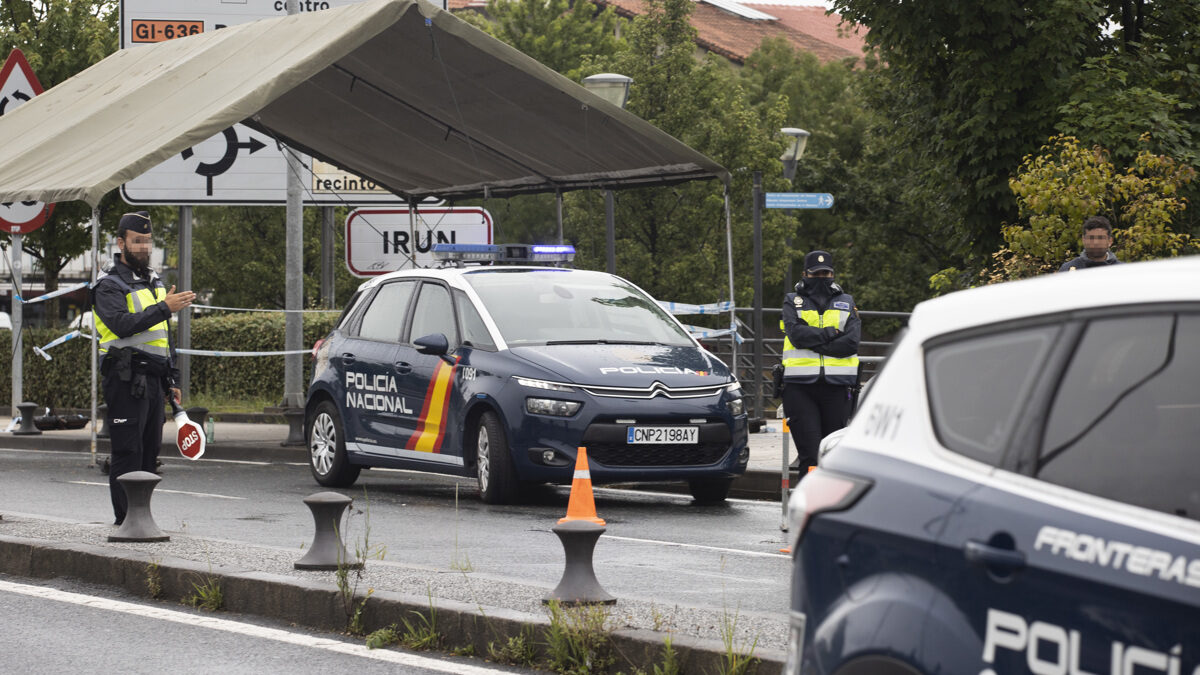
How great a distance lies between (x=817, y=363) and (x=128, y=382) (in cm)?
432

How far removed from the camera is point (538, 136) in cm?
1803

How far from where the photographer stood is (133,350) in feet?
33.1

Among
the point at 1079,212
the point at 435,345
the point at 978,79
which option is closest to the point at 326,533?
the point at 435,345

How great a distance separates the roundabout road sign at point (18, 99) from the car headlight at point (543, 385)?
8.38m

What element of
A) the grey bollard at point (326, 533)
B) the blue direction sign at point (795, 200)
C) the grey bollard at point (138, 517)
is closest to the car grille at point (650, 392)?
the grey bollard at point (138, 517)

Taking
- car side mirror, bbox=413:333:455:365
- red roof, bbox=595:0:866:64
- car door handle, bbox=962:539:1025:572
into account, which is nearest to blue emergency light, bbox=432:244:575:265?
car side mirror, bbox=413:333:455:365

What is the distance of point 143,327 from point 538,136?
27.7 feet

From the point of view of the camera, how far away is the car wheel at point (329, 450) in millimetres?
13984

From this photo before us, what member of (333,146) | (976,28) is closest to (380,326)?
(333,146)

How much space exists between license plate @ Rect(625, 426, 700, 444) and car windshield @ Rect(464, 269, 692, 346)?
38.8 inches

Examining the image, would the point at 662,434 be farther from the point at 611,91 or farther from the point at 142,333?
the point at 611,91

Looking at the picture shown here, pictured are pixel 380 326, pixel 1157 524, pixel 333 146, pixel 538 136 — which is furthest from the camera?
pixel 333 146

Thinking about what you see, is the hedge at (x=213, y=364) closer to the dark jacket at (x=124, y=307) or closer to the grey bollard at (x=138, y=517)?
the dark jacket at (x=124, y=307)

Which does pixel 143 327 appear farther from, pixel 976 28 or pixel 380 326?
pixel 976 28
